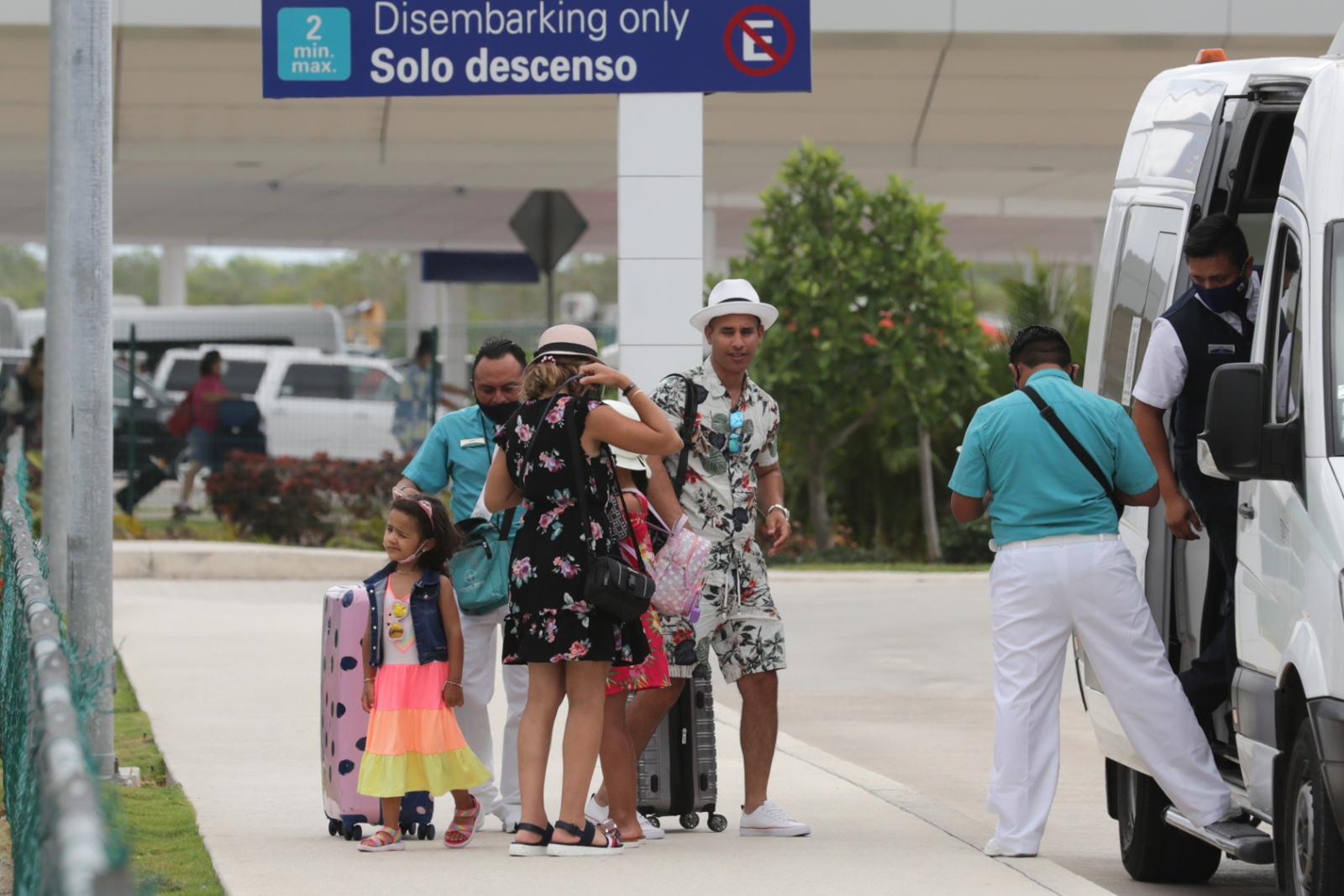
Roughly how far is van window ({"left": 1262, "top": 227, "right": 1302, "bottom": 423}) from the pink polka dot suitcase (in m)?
3.13

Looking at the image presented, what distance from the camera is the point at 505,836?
696 cm

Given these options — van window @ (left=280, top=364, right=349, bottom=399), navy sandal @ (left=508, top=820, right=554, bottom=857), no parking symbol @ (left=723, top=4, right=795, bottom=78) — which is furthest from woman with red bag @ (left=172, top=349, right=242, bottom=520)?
navy sandal @ (left=508, top=820, right=554, bottom=857)

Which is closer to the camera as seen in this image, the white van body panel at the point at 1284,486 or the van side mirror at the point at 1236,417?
the white van body panel at the point at 1284,486

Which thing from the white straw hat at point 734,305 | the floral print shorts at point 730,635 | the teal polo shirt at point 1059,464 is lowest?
the floral print shorts at point 730,635

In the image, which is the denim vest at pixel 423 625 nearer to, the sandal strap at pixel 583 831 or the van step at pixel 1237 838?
the sandal strap at pixel 583 831

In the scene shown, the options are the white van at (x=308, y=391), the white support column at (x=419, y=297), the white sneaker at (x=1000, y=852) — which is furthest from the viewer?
the white support column at (x=419, y=297)

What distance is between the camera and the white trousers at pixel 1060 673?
244 inches

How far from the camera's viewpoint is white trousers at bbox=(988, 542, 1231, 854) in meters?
6.19

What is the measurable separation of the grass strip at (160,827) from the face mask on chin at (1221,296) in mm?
3601

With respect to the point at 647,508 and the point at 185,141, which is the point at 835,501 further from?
the point at 647,508

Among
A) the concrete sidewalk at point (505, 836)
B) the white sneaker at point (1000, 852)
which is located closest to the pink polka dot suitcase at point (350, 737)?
the concrete sidewalk at point (505, 836)

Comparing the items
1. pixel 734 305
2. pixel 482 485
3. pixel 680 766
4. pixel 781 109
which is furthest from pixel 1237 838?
pixel 781 109

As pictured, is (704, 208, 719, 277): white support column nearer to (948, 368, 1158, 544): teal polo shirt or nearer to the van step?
(948, 368, 1158, 544): teal polo shirt

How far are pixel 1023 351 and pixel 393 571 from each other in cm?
229
